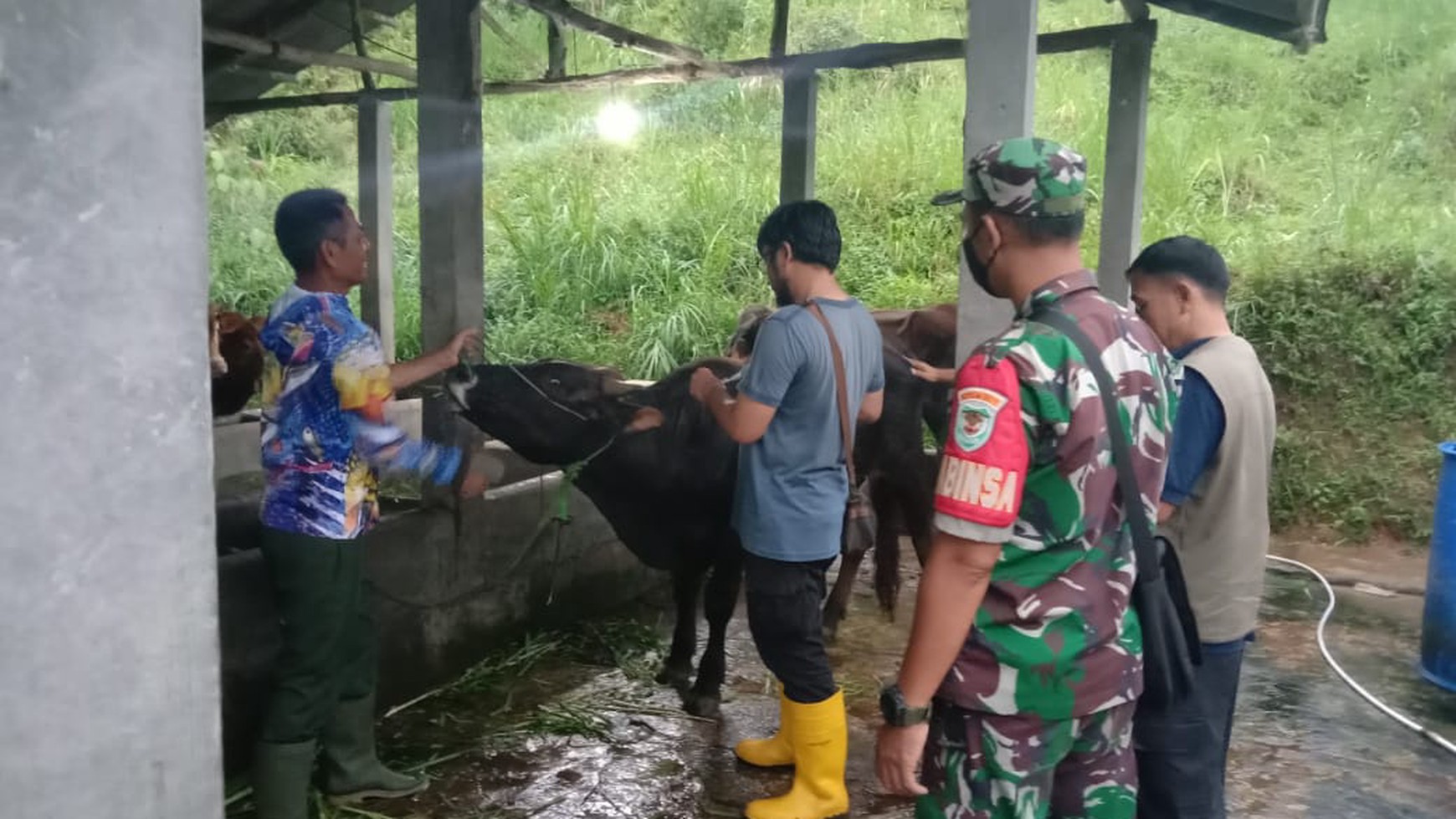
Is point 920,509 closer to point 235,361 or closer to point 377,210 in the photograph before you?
point 235,361

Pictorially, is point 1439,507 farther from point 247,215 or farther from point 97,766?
point 247,215

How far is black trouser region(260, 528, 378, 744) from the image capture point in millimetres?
3219

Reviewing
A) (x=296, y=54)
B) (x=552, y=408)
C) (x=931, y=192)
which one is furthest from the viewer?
(x=931, y=192)

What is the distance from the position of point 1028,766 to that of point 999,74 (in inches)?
80.4

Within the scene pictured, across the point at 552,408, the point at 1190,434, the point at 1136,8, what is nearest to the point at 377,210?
the point at 552,408

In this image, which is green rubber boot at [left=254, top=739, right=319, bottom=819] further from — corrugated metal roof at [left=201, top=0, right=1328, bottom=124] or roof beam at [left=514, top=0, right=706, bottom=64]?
roof beam at [left=514, top=0, right=706, bottom=64]

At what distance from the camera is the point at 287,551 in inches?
126

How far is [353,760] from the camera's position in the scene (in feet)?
12.0

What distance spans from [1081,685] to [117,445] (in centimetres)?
168

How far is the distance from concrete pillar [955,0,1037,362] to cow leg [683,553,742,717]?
5.74ft

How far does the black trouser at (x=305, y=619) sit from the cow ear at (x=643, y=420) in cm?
163

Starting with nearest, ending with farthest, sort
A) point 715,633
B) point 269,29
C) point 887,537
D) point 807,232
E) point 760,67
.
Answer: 1. point 807,232
2. point 715,633
3. point 887,537
4. point 760,67
5. point 269,29

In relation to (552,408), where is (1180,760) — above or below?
below

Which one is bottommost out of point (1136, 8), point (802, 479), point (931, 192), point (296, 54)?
point (802, 479)
